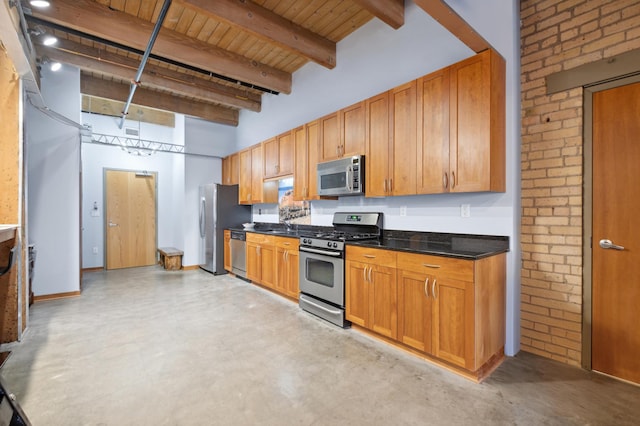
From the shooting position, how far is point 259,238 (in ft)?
15.2

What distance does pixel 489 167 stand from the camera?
7.63ft

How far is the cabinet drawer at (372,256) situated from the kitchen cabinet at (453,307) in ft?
0.28

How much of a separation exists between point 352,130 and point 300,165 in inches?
43.1

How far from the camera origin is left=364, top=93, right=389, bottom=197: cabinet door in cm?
306

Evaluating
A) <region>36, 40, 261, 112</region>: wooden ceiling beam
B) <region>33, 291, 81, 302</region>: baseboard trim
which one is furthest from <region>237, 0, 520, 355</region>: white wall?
<region>33, 291, 81, 302</region>: baseboard trim

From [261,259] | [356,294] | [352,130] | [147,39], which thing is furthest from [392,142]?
[147,39]

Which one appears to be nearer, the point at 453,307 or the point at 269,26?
the point at 453,307

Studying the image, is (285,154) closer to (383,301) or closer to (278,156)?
(278,156)

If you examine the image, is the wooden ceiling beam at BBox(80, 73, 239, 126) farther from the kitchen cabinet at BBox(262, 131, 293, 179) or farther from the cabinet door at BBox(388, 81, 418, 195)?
the cabinet door at BBox(388, 81, 418, 195)

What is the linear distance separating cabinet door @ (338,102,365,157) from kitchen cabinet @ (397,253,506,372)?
1.46 metres

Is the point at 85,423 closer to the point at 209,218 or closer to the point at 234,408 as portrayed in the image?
the point at 234,408

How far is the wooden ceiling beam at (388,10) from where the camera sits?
9.26 ft

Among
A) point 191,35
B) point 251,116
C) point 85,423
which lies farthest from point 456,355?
point 251,116

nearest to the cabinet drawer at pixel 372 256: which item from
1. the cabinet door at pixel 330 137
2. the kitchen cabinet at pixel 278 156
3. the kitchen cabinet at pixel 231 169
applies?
the cabinet door at pixel 330 137
